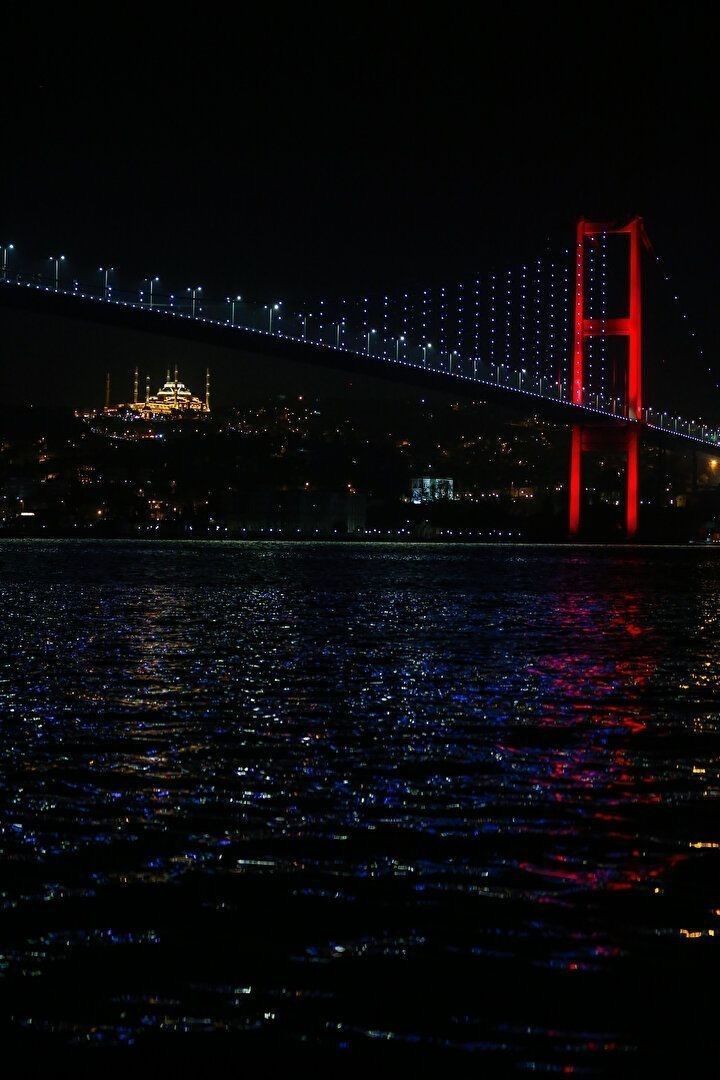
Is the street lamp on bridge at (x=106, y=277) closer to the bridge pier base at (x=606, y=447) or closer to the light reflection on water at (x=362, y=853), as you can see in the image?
the bridge pier base at (x=606, y=447)

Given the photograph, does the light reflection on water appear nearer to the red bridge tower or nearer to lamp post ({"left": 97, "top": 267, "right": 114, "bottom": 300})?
lamp post ({"left": 97, "top": 267, "right": 114, "bottom": 300})

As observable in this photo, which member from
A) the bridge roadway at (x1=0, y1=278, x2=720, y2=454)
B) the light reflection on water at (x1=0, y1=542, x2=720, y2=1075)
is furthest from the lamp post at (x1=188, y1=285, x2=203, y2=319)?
the light reflection on water at (x1=0, y1=542, x2=720, y2=1075)

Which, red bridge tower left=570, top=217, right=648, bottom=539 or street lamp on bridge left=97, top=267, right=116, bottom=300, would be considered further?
red bridge tower left=570, top=217, right=648, bottom=539

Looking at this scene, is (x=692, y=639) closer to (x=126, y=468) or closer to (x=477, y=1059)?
(x=477, y=1059)

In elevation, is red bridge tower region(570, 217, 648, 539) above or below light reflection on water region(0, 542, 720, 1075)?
above

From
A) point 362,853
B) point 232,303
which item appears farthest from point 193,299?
point 362,853
